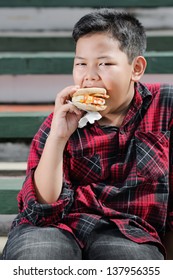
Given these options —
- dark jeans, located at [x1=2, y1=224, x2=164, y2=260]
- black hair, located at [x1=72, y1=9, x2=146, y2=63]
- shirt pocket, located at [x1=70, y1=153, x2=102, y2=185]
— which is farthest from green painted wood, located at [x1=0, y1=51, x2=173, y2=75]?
dark jeans, located at [x1=2, y1=224, x2=164, y2=260]

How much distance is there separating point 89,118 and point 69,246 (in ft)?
1.78

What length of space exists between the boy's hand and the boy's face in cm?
8

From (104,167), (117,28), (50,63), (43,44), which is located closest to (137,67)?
(117,28)

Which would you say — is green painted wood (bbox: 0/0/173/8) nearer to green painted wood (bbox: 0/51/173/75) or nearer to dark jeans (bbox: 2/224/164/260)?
green painted wood (bbox: 0/51/173/75)

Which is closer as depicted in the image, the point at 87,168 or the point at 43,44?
the point at 87,168

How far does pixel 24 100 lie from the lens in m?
3.74

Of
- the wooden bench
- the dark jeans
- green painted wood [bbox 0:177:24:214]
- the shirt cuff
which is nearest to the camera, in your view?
the dark jeans

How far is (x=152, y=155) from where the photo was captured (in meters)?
2.35

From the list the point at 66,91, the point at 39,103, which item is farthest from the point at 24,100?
the point at 66,91

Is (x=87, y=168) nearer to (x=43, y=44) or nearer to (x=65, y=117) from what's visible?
(x=65, y=117)

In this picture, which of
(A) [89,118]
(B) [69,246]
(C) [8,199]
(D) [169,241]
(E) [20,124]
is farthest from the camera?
(E) [20,124]

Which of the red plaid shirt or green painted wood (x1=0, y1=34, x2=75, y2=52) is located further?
green painted wood (x1=0, y1=34, x2=75, y2=52)

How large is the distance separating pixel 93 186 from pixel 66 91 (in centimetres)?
43

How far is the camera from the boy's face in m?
2.26
